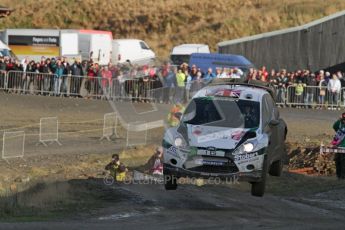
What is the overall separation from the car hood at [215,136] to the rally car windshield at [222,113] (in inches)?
9.6

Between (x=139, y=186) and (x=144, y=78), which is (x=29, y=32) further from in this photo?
(x=139, y=186)

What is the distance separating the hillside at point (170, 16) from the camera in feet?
180

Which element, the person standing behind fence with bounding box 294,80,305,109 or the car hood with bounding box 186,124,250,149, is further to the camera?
the person standing behind fence with bounding box 294,80,305,109

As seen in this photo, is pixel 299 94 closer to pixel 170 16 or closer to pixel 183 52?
pixel 183 52

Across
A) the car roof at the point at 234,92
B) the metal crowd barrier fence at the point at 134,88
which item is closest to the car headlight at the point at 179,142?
the car roof at the point at 234,92

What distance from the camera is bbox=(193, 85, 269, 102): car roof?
16.3 meters

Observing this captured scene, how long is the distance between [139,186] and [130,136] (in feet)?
29.2

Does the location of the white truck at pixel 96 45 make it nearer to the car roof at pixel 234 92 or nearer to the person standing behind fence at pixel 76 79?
the person standing behind fence at pixel 76 79

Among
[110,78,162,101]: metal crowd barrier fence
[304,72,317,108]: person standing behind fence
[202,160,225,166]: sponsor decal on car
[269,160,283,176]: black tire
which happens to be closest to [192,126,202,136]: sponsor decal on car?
[202,160,225,166]: sponsor decal on car

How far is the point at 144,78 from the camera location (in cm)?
3434

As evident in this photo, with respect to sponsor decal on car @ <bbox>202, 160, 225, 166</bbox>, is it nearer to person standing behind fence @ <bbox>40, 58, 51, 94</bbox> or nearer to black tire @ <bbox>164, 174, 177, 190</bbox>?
black tire @ <bbox>164, 174, 177, 190</bbox>

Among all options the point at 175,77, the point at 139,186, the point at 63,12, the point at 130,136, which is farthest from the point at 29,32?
the point at 139,186

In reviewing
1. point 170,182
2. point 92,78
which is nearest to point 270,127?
point 170,182

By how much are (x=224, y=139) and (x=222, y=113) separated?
1.05m
